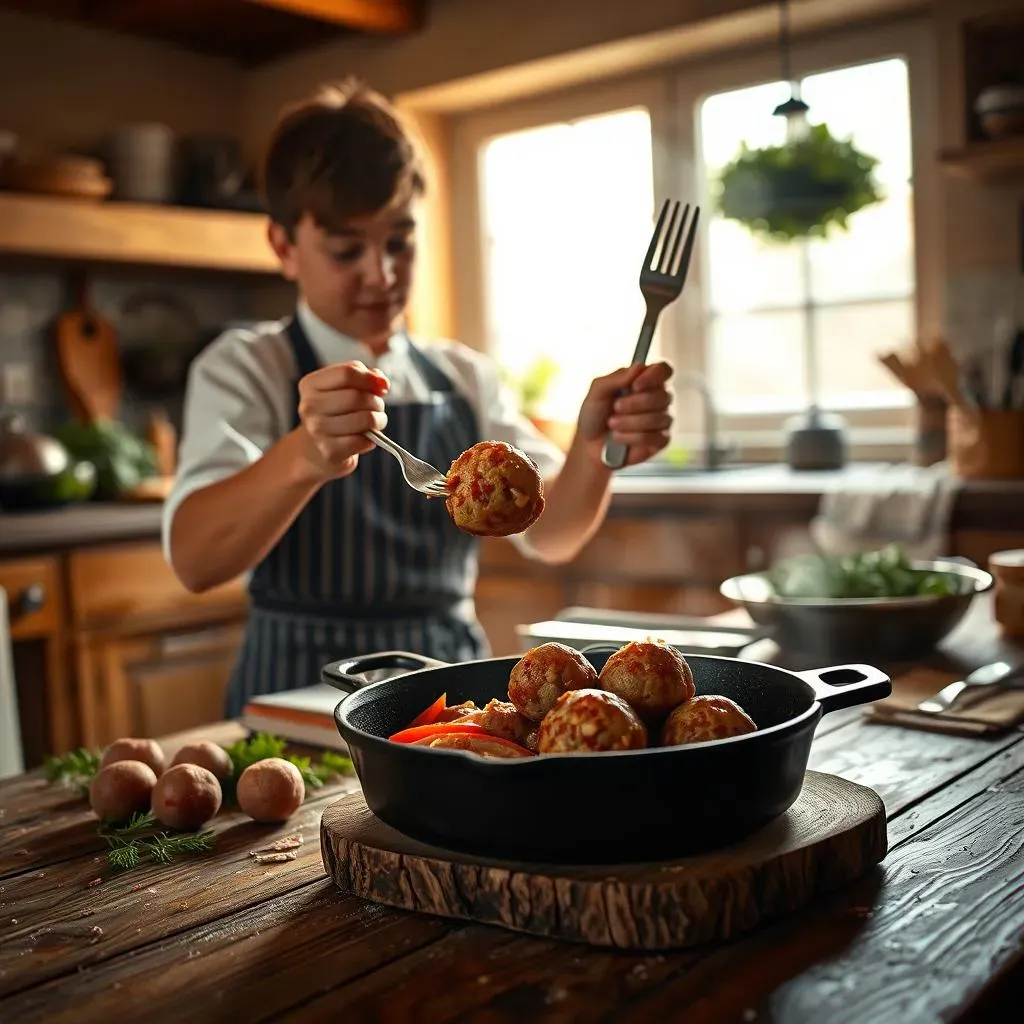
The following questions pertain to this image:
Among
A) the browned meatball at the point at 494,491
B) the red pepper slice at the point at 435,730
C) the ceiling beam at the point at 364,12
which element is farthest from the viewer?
the ceiling beam at the point at 364,12

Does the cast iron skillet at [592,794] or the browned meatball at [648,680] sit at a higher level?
the browned meatball at [648,680]

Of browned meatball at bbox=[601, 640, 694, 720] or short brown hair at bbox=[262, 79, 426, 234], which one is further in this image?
short brown hair at bbox=[262, 79, 426, 234]

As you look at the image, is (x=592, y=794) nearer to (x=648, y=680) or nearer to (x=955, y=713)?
(x=648, y=680)

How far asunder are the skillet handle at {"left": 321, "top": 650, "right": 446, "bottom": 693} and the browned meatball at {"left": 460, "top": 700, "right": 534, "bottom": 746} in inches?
5.0

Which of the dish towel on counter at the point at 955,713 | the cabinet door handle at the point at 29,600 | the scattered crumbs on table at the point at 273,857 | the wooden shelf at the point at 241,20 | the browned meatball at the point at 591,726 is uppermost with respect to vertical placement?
the wooden shelf at the point at 241,20

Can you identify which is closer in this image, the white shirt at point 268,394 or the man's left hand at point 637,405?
the man's left hand at point 637,405

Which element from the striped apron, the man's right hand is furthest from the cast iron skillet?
the striped apron

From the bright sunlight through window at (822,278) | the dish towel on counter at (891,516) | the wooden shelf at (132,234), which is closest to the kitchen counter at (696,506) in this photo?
the dish towel on counter at (891,516)

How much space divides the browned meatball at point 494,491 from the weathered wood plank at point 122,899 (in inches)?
11.5

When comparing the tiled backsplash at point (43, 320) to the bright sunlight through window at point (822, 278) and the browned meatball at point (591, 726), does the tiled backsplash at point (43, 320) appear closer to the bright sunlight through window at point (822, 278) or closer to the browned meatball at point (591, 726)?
the bright sunlight through window at point (822, 278)

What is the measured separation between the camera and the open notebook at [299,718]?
1290 millimetres

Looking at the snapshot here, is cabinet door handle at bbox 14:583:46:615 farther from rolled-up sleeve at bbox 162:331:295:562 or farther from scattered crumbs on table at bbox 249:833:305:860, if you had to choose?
scattered crumbs on table at bbox 249:833:305:860

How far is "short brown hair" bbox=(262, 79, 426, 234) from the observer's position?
5.45ft

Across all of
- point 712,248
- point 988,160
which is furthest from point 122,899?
point 712,248
